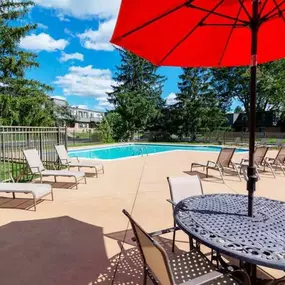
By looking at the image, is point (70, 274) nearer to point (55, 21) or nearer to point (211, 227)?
point (211, 227)

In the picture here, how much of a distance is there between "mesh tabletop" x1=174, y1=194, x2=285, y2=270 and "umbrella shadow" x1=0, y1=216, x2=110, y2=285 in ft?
4.03

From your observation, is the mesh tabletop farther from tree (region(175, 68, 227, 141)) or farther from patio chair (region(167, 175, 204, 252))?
tree (region(175, 68, 227, 141))

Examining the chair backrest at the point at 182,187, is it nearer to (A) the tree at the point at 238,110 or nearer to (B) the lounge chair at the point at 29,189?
(B) the lounge chair at the point at 29,189

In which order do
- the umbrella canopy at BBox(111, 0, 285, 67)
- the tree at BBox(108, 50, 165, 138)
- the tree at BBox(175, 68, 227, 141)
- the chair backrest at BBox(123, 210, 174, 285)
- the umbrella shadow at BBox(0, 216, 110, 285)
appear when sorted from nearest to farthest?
the chair backrest at BBox(123, 210, 174, 285) < the umbrella canopy at BBox(111, 0, 285, 67) < the umbrella shadow at BBox(0, 216, 110, 285) < the tree at BBox(108, 50, 165, 138) < the tree at BBox(175, 68, 227, 141)

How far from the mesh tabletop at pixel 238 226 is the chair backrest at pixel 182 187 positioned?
0.32m

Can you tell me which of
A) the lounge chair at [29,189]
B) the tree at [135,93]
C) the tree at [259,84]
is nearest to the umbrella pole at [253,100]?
the lounge chair at [29,189]

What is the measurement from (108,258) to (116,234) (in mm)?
604

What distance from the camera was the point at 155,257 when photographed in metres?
1.53

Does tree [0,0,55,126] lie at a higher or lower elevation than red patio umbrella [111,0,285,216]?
higher

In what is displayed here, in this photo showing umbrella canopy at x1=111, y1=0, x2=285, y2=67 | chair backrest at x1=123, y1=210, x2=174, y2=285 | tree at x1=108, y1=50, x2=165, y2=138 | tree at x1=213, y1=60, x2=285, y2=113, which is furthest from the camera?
tree at x1=108, y1=50, x2=165, y2=138

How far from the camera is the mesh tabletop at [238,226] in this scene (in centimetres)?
155

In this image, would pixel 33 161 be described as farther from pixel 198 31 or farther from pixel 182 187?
pixel 198 31

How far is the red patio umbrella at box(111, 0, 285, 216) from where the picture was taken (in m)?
2.17

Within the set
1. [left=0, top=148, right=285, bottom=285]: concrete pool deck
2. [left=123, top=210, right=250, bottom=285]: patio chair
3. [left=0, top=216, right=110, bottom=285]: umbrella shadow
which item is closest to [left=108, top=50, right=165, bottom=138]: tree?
[left=0, top=148, right=285, bottom=285]: concrete pool deck
